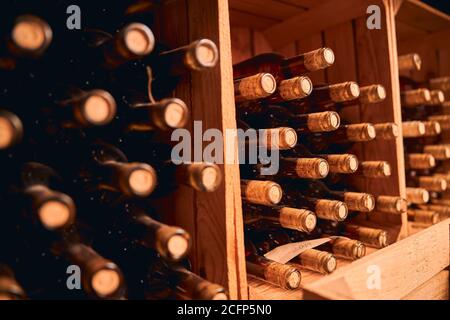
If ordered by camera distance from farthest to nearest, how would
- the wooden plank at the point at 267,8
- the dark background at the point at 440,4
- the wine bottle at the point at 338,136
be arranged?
the dark background at the point at 440,4 → the wooden plank at the point at 267,8 → the wine bottle at the point at 338,136

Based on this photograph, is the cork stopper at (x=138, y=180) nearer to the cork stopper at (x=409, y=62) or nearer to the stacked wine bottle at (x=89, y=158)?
the stacked wine bottle at (x=89, y=158)

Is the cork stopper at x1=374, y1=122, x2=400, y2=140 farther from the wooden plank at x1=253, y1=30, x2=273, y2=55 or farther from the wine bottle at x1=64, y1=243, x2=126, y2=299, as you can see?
the wine bottle at x1=64, y1=243, x2=126, y2=299

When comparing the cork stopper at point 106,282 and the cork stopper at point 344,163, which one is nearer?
the cork stopper at point 106,282

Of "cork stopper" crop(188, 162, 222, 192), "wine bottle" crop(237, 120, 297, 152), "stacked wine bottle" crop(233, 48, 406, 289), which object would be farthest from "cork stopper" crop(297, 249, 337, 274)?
A: "cork stopper" crop(188, 162, 222, 192)

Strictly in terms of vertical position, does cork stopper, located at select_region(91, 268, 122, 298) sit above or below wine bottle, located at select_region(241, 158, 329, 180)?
below

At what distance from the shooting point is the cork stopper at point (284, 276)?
2.29 ft

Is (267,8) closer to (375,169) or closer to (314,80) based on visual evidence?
(314,80)

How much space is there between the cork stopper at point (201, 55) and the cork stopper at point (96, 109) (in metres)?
0.14

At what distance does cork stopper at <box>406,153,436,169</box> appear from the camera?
1160mm

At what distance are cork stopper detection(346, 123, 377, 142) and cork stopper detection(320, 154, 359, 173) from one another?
73 mm

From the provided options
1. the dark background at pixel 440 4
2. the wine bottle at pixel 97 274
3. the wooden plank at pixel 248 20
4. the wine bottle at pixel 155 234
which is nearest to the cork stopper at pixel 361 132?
the wooden plank at pixel 248 20

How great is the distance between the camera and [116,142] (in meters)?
0.61

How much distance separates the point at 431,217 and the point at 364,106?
0.39 meters

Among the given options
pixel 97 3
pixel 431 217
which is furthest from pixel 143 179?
pixel 431 217
